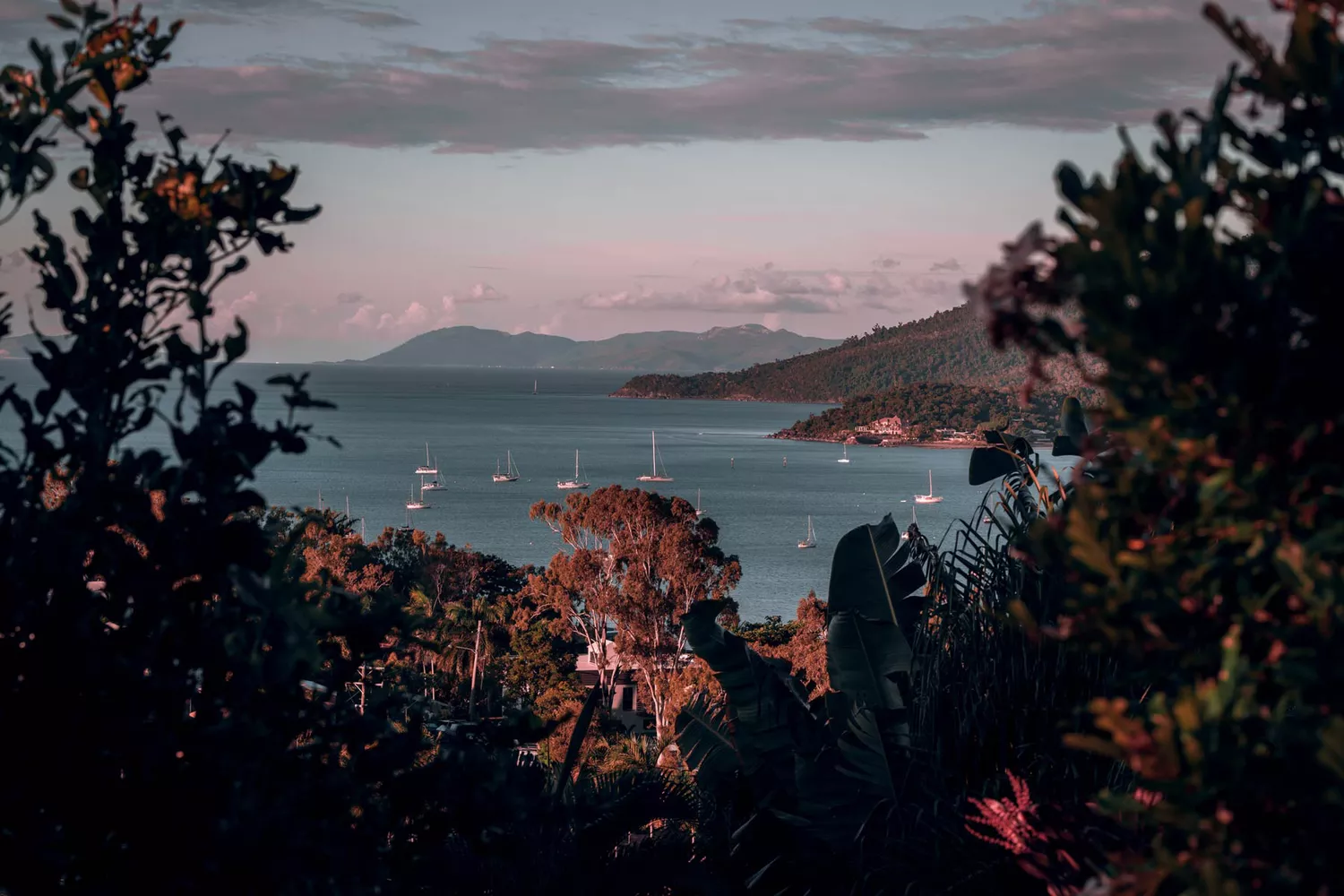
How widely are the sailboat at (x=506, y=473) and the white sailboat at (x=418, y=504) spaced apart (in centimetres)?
1263

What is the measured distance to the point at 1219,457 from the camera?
7.09 ft

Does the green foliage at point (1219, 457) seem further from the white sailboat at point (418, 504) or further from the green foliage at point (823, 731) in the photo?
the white sailboat at point (418, 504)

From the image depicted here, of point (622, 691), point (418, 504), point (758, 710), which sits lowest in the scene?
point (622, 691)

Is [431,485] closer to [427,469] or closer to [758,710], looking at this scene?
[427,469]

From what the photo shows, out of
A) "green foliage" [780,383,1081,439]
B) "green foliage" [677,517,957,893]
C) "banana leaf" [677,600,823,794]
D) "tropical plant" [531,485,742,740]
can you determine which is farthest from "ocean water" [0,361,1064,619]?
"banana leaf" [677,600,823,794]

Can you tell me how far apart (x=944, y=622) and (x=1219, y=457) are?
4.07 meters

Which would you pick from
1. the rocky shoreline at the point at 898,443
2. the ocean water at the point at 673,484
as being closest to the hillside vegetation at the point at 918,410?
the rocky shoreline at the point at 898,443

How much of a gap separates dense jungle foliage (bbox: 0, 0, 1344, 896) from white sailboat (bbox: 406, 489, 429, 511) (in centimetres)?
9950

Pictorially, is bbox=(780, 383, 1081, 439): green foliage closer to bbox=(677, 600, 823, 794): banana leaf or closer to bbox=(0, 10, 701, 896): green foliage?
bbox=(677, 600, 823, 794): banana leaf

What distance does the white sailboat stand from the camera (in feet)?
339

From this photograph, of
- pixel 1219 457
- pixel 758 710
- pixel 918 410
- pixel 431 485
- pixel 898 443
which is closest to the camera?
pixel 1219 457

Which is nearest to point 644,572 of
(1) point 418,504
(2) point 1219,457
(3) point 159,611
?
(3) point 159,611

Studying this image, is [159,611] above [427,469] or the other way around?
above

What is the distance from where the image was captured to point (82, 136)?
343cm
